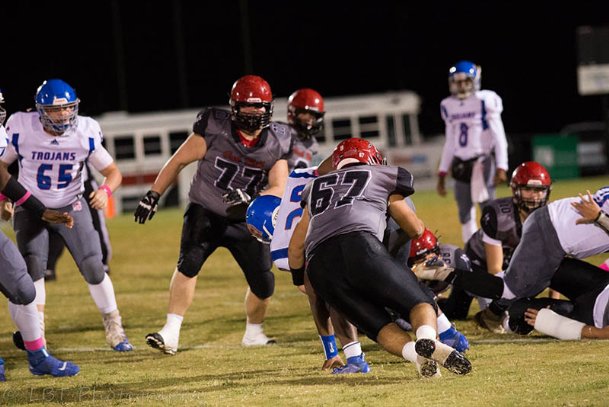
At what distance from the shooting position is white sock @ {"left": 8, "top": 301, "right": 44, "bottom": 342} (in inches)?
236

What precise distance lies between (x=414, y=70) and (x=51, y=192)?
103 feet

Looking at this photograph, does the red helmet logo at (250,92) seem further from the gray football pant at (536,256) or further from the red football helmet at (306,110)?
the gray football pant at (536,256)

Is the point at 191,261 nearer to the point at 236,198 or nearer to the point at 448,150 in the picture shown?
the point at 236,198

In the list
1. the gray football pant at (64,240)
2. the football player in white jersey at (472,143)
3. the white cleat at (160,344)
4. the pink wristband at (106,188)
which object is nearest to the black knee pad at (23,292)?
the white cleat at (160,344)

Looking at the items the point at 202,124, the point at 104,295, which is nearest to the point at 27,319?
the point at 104,295

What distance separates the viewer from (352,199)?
5.18 m

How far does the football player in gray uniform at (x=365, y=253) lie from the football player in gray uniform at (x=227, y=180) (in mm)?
1370

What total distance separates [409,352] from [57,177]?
301 cm

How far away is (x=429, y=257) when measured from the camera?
261 inches

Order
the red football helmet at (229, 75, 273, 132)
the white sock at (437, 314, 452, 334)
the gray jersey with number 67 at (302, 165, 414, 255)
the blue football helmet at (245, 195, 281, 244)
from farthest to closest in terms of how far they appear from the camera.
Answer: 1. the red football helmet at (229, 75, 273, 132)
2. the blue football helmet at (245, 195, 281, 244)
3. the white sock at (437, 314, 452, 334)
4. the gray jersey with number 67 at (302, 165, 414, 255)

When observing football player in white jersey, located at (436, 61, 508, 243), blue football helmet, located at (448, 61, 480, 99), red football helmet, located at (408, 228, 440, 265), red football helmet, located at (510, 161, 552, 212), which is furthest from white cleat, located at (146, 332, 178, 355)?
blue football helmet, located at (448, 61, 480, 99)

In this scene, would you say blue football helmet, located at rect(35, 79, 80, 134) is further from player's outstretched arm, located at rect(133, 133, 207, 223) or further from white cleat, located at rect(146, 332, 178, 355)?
white cleat, located at rect(146, 332, 178, 355)

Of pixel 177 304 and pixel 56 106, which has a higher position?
pixel 56 106

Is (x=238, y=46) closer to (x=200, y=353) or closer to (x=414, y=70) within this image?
(x=414, y=70)
